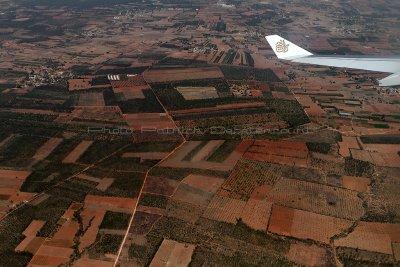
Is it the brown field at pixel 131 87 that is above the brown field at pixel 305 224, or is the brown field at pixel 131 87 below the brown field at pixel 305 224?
below

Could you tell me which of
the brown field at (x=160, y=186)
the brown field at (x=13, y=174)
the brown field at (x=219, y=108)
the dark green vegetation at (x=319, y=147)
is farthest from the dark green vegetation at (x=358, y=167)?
the brown field at (x=13, y=174)

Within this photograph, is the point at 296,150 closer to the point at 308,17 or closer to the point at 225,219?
the point at 225,219

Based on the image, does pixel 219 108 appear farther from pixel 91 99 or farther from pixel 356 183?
pixel 356 183

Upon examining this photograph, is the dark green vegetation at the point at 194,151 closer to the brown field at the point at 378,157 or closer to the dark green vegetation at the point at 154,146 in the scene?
the dark green vegetation at the point at 154,146

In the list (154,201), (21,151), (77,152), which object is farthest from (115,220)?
(21,151)

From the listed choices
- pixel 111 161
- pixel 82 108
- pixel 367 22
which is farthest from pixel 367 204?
pixel 367 22

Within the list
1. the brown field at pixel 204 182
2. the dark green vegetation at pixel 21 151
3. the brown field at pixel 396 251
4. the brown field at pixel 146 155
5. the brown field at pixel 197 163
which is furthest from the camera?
the brown field at pixel 146 155

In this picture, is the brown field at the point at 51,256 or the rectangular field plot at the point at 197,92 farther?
the rectangular field plot at the point at 197,92
